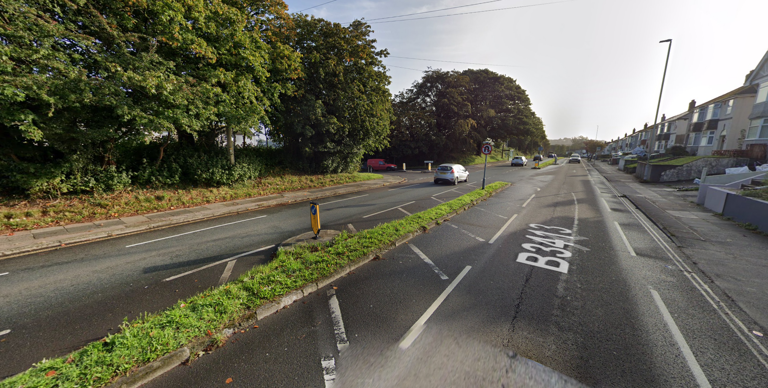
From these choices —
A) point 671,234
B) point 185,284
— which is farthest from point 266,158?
point 671,234

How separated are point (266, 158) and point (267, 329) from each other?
14.4 metres

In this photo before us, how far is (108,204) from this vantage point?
925cm

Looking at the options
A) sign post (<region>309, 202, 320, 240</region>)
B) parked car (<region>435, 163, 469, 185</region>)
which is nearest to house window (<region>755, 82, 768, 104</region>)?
parked car (<region>435, 163, 469, 185</region>)

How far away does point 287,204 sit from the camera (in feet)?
41.4

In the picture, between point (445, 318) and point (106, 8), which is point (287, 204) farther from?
point (445, 318)

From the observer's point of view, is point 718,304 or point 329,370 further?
point 718,304

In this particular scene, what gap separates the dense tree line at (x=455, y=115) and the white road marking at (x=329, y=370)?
3636 cm

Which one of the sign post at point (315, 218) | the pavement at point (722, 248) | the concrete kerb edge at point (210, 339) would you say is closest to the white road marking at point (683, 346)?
the pavement at point (722, 248)

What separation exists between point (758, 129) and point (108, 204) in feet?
146

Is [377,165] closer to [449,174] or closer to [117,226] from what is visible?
[449,174]

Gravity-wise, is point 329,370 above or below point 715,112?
below

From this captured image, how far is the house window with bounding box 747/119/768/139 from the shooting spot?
22.4 metres

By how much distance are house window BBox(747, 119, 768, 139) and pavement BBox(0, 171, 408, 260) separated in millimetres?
37859

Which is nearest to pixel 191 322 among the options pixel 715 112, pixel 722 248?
pixel 722 248
